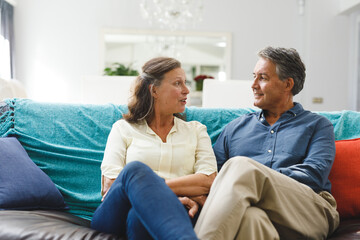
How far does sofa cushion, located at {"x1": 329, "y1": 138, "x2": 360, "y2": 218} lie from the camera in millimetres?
1725

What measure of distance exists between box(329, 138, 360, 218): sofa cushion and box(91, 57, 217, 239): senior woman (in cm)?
56

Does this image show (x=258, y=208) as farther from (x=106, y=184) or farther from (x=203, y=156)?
(x=106, y=184)

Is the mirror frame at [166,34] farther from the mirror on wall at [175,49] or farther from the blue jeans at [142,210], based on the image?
the blue jeans at [142,210]

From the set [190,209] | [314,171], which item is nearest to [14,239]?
[190,209]

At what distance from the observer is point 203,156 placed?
173 centimetres

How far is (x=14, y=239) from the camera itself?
4.25 feet

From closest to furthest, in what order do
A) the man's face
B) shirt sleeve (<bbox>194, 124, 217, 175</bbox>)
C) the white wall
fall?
shirt sleeve (<bbox>194, 124, 217, 175</bbox>) < the man's face < the white wall

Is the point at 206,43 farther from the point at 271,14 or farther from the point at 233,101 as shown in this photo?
the point at 233,101

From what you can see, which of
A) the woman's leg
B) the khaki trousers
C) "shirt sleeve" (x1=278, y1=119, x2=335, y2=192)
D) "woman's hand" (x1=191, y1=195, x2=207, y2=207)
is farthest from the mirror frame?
the woman's leg

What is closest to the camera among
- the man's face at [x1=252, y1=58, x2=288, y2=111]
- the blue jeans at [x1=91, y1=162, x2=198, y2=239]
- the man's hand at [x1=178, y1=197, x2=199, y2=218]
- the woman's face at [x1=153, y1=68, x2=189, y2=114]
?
the blue jeans at [x1=91, y1=162, x2=198, y2=239]

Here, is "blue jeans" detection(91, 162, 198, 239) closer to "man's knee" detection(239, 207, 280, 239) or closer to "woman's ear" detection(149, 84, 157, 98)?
Result: "man's knee" detection(239, 207, 280, 239)

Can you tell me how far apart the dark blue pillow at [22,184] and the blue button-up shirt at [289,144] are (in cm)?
78

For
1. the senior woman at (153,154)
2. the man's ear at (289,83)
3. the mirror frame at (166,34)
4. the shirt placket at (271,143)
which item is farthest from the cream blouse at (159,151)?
the mirror frame at (166,34)

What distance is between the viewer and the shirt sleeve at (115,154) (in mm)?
1620
